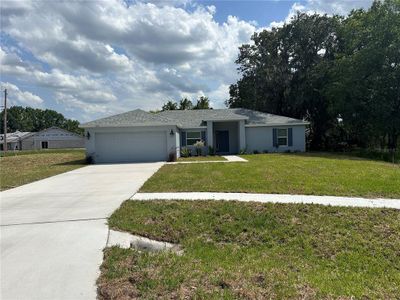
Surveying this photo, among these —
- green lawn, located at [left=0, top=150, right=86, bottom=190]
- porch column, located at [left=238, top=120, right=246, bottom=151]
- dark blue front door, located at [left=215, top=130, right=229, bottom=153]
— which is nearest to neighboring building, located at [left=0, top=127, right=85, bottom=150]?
green lawn, located at [left=0, top=150, right=86, bottom=190]

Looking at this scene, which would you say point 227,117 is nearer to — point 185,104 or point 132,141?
point 132,141

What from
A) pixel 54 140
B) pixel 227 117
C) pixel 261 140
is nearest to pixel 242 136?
pixel 261 140

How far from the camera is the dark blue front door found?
29141mm

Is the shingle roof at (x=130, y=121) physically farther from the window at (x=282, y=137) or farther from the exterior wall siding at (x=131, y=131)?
the window at (x=282, y=137)

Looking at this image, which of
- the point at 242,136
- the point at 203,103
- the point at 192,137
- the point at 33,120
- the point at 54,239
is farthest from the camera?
the point at 33,120

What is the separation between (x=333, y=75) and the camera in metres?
29.6

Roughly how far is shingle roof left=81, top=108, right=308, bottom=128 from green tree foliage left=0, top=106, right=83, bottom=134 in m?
80.1

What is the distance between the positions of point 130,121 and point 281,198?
16.0 meters

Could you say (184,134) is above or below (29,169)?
above

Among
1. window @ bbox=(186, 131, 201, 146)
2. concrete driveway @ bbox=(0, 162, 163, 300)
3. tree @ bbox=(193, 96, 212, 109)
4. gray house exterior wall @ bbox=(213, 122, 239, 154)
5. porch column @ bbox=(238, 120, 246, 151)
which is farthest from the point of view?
tree @ bbox=(193, 96, 212, 109)

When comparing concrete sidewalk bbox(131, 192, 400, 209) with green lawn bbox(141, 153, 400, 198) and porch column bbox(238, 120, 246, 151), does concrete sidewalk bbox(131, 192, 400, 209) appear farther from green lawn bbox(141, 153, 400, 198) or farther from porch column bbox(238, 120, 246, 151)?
porch column bbox(238, 120, 246, 151)

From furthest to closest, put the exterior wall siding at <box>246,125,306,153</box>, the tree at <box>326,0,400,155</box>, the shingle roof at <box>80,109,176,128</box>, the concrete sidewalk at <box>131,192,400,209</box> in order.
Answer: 1. the exterior wall siding at <box>246,125,306,153</box>
2. the tree at <box>326,0,400,155</box>
3. the shingle roof at <box>80,109,176,128</box>
4. the concrete sidewalk at <box>131,192,400,209</box>

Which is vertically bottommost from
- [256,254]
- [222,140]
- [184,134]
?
[256,254]

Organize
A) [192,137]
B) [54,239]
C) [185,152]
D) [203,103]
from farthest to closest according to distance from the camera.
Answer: [203,103], [192,137], [185,152], [54,239]
